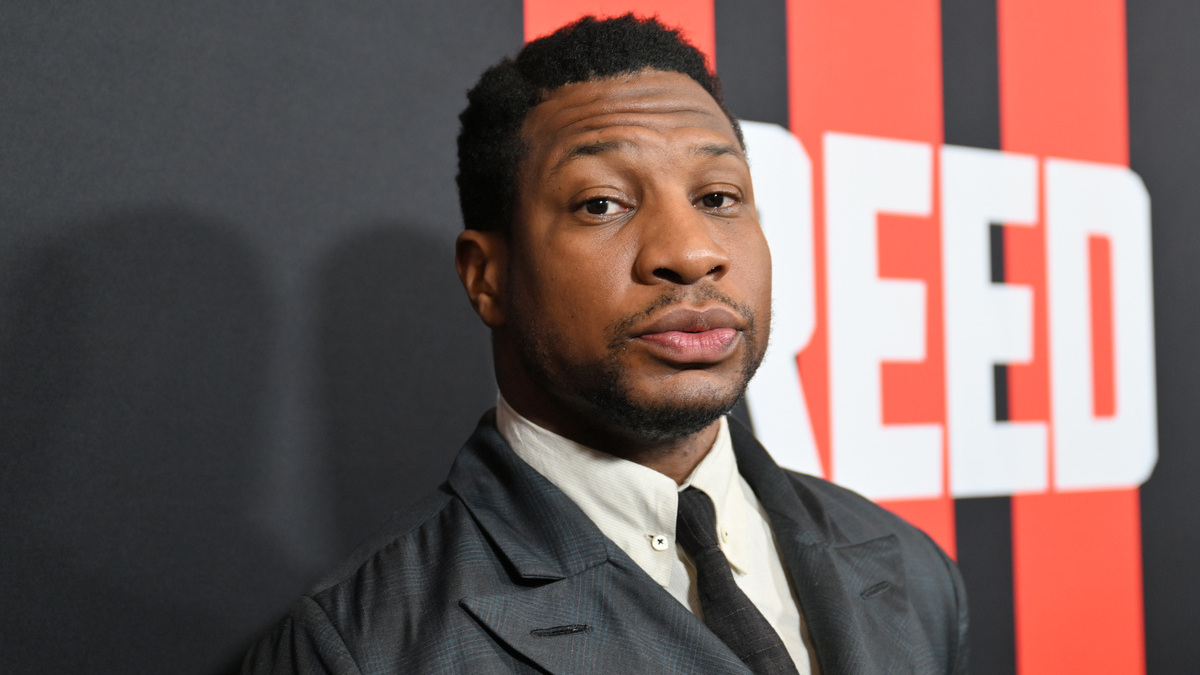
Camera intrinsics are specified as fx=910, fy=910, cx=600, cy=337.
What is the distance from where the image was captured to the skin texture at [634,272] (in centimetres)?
85

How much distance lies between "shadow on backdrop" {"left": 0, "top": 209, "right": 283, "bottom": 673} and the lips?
641 mm

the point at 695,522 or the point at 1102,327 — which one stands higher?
the point at 1102,327

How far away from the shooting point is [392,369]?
1315mm

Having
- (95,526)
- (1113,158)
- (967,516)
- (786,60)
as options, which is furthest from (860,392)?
(95,526)

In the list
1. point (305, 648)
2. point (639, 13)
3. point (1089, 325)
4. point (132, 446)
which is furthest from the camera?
point (1089, 325)

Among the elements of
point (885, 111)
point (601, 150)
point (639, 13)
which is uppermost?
point (639, 13)

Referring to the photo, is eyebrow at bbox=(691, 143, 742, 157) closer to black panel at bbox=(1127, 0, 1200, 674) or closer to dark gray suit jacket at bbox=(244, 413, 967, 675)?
dark gray suit jacket at bbox=(244, 413, 967, 675)

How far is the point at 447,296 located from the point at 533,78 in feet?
1.50

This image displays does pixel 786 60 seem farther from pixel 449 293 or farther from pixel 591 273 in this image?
pixel 591 273

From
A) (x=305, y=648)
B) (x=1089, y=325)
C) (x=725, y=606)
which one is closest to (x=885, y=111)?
(x=1089, y=325)

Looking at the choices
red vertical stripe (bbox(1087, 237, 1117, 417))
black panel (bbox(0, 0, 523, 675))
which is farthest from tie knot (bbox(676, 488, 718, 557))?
red vertical stripe (bbox(1087, 237, 1117, 417))

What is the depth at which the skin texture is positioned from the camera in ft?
2.79

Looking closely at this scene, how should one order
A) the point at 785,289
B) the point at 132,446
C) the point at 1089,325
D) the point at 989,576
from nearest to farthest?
1. the point at 132,446
2. the point at 785,289
3. the point at 989,576
4. the point at 1089,325

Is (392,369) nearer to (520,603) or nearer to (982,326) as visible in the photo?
(520,603)
